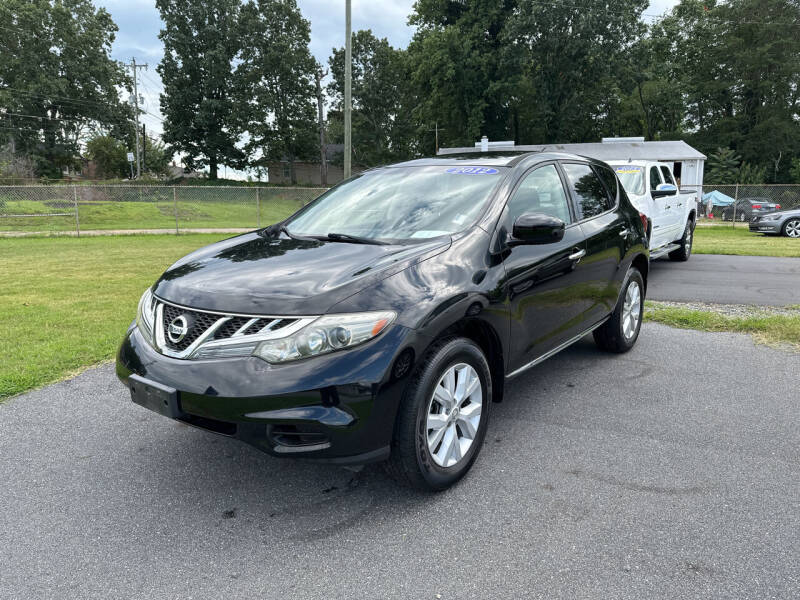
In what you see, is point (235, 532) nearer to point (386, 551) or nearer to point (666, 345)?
point (386, 551)

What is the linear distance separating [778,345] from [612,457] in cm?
335

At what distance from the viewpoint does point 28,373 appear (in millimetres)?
4688

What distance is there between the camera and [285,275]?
287 centimetres

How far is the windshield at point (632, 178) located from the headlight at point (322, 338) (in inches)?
311

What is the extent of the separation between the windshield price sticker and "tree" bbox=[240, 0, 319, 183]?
52214mm

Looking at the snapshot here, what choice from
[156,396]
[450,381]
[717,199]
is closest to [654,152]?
[717,199]

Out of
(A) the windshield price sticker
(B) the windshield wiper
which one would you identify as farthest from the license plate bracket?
(A) the windshield price sticker

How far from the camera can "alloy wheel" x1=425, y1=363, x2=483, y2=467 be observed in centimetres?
285

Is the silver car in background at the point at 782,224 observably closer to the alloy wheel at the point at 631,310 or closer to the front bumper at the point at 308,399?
the alloy wheel at the point at 631,310

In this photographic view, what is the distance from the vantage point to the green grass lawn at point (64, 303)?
16.5 ft

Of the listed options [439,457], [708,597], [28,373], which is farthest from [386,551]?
[28,373]

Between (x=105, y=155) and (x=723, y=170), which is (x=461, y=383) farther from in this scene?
(x=105, y=155)

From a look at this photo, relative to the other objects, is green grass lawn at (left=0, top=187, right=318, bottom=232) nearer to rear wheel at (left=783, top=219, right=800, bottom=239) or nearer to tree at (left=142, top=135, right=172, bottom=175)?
rear wheel at (left=783, top=219, right=800, bottom=239)

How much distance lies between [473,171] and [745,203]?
2716 cm
